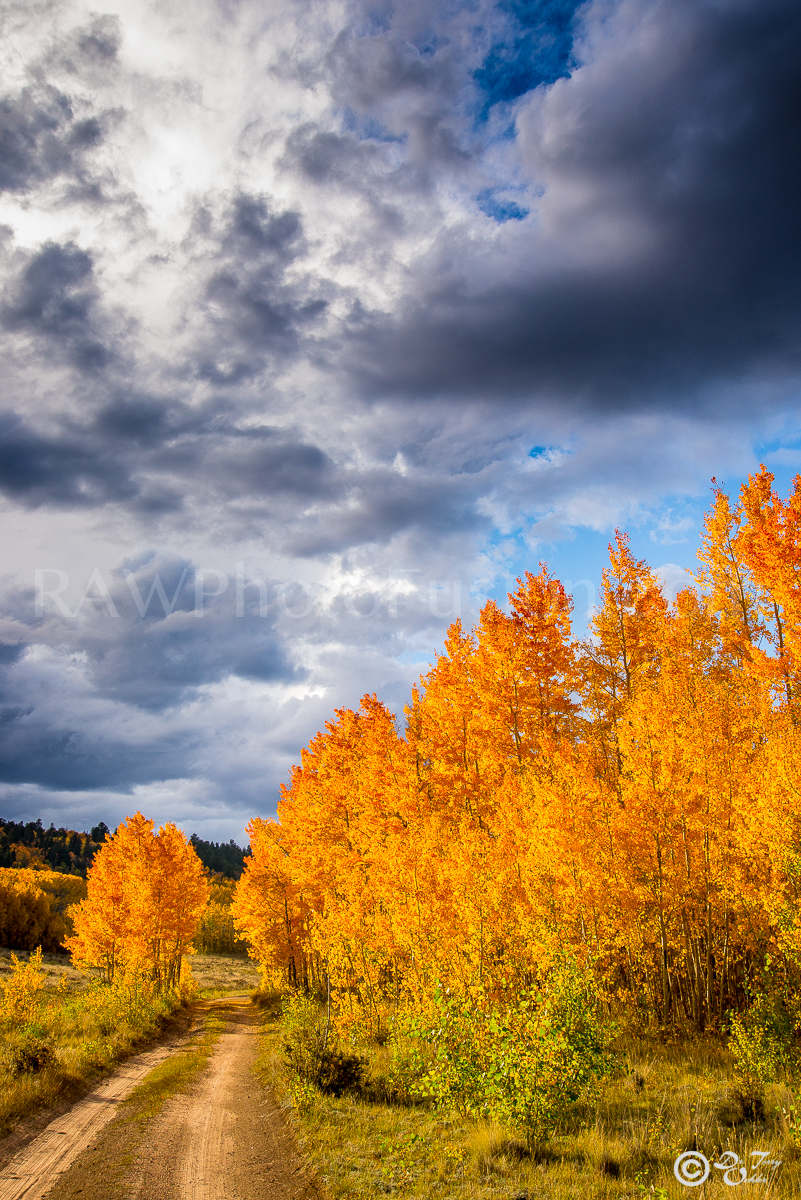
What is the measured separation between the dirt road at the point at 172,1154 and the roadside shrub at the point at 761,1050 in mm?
8029

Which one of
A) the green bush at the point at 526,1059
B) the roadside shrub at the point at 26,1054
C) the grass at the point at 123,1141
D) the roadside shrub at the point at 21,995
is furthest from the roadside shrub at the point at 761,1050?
the roadside shrub at the point at 21,995

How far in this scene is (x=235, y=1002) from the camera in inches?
1774

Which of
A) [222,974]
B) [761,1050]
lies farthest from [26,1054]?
[222,974]

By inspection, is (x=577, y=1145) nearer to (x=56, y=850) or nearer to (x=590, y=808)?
(x=590, y=808)

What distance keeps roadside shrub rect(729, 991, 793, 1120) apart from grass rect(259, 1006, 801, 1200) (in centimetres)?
26

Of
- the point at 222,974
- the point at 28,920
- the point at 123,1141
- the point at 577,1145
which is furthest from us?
the point at 222,974

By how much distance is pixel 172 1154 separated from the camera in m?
12.4

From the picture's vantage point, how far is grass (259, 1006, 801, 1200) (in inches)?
349

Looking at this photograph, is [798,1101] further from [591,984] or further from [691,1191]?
[591,984]

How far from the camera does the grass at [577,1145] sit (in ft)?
29.1

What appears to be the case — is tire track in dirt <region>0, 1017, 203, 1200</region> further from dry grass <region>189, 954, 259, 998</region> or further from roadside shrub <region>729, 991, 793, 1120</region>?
dry grass <region>189, 954, 259, 998</region>

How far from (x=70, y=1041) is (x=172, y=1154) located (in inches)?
456

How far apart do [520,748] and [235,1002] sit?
36.1m

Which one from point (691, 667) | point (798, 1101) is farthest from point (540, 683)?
point (798, 1101)
